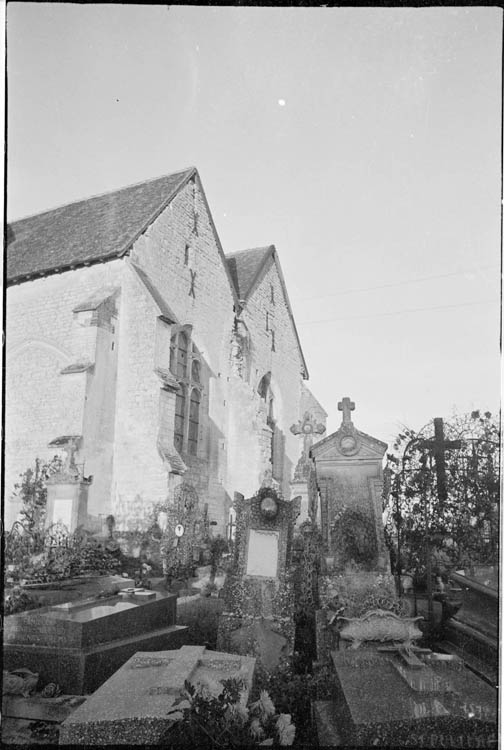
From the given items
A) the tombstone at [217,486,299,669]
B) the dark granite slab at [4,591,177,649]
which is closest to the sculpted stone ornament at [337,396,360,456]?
the tombstone at [217,486,299,669]

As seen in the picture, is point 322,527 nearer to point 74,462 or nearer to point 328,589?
point 328,589

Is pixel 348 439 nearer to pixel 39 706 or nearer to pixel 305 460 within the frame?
pixel 305 460

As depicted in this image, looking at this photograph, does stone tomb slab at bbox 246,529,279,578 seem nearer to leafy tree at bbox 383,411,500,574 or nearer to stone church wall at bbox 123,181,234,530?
leafy tree at bbox 383,411,500,574

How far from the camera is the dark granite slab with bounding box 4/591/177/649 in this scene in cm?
554

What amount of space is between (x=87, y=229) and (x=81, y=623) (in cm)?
956

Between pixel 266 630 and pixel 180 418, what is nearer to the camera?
pixel 266 630

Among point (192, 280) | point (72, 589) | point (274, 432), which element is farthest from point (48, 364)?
point (274, 432)

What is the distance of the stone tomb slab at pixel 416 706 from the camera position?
3.98 meters

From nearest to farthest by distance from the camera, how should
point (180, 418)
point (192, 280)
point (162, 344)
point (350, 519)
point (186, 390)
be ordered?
1. point (350, 519)
2. point (162, 344)
3. point (180, 418)
4. point (186, 390)
5. point (192, 280)

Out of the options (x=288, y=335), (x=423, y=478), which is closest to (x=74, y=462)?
(x=423, y=478)

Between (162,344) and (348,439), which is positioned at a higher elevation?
(162,344)

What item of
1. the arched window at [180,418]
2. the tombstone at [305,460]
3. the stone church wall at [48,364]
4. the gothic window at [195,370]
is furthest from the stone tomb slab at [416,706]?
the gothic window at [195,370]

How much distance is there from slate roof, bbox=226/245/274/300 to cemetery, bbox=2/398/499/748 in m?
7.94

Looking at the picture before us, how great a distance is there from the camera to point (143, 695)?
14.3ft
